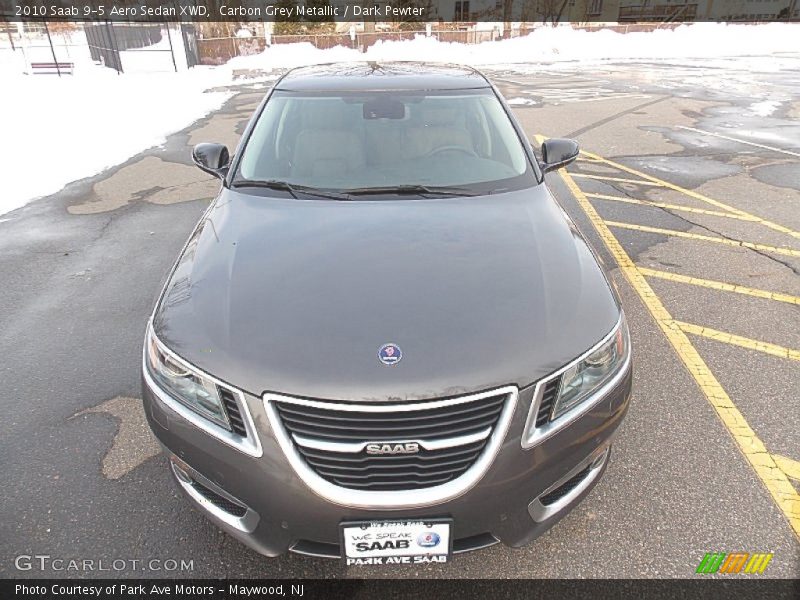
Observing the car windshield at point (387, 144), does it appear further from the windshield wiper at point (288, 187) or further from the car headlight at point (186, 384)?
the car headlight at point (186, 384)

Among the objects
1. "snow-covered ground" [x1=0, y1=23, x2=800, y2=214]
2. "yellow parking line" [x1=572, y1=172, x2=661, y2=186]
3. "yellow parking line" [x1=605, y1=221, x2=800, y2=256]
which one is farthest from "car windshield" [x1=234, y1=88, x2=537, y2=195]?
"snow-covered ground" [x1=0, y1=23, x2=800, y2=214]

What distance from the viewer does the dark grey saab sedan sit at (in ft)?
5.30

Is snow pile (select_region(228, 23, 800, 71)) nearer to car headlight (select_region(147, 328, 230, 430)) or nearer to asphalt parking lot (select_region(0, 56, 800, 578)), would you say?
asphalt parking lot (select_region(0, 56, 800, 578))

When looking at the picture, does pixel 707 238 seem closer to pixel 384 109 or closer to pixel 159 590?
pixel 384 109

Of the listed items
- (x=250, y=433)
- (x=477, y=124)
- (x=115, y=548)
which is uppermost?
(x=477, y=124)

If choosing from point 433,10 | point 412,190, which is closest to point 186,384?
point 412,190

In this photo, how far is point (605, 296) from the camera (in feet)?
6.82

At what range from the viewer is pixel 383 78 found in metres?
3.43

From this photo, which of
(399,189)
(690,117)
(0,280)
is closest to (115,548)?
(399,189)

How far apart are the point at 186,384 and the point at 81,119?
11488mm

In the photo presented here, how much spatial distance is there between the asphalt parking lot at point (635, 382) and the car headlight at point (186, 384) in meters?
0.73

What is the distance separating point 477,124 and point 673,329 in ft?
6.41

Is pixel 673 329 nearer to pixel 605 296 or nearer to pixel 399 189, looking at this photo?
pixel 605 296

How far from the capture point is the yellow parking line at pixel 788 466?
2.41m
